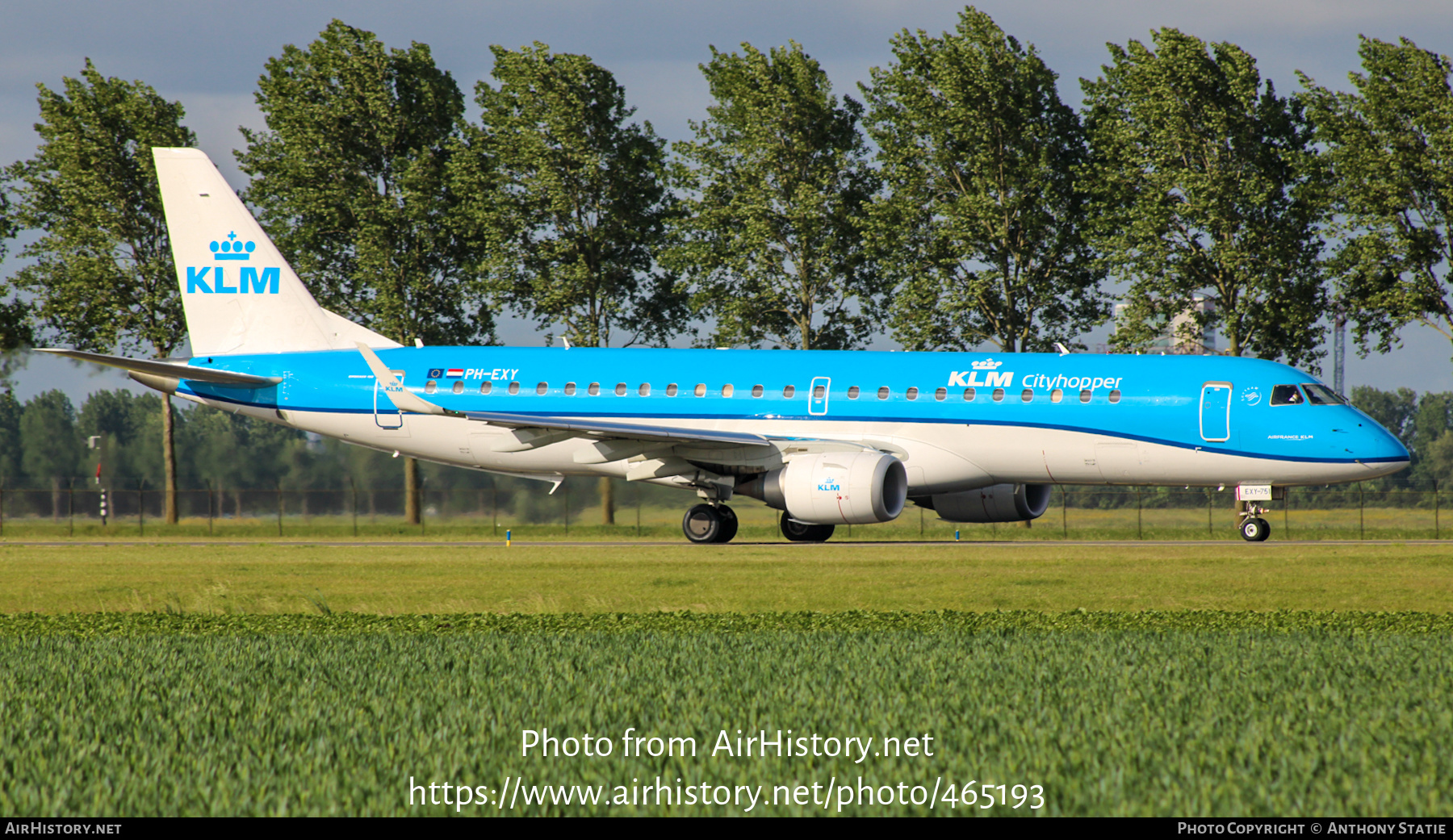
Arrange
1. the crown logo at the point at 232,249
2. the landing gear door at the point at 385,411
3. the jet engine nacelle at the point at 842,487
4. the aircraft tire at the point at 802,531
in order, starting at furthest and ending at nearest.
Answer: the crown logo at the point at 232,249 → the landing gear door at the point at 385,411 → the aircraft tire at the point at 802,531 → the jet engine nacelle at the point at 842,487

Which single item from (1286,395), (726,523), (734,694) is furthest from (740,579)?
(1286,395)

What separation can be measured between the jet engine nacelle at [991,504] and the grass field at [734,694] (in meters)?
9.41

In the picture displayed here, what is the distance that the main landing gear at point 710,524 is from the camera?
26.2m

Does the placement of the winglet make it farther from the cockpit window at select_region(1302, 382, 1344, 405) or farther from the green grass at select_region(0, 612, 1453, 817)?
the cockpit window at select_region(1302, 382, 1344, 405)

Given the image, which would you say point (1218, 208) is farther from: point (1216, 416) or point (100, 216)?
point (100, 216)

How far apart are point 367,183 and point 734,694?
4151 cm

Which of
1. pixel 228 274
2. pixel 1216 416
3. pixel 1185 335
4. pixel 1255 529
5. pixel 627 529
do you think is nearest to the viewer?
pixel 1216 416

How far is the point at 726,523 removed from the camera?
86.5ft

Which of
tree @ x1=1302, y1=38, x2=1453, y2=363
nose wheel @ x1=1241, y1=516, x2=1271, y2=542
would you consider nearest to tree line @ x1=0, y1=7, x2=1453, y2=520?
tree @ x1=1302, y1=38, x2=1453, y2=363

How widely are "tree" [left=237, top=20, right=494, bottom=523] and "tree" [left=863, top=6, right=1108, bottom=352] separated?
14.4 metres

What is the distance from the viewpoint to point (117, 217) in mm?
45156

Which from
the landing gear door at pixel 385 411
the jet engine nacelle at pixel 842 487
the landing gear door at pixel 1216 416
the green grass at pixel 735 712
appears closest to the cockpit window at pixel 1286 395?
the landing gear door at pixel 1216 416

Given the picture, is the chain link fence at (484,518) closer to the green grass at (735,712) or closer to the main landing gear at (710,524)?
the main landing gear at (710,524)

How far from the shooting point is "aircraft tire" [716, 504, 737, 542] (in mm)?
26266
